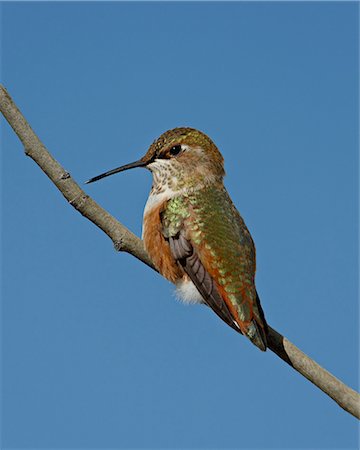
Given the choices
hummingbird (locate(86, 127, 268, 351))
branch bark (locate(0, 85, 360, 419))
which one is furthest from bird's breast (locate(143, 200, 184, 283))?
branch bark (locate(0, 85, 360, 419))

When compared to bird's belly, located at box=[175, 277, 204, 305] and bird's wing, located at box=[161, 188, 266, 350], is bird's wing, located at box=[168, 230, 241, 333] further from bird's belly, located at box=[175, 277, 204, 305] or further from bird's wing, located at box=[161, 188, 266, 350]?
bird's belly, located at box=[175, 277, 204, 305]

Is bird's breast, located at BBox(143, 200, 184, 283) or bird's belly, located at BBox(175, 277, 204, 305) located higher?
bird's breast, located at BBox(143, 200, 184, 283)

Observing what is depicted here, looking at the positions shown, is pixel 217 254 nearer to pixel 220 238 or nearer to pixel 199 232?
pixel 220 238

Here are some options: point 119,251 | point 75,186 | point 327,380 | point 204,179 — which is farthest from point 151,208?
point 327,380

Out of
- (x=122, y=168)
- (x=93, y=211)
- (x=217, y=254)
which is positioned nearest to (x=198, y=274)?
(x=217, y=254)

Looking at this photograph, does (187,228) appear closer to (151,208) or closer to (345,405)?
(151,208)

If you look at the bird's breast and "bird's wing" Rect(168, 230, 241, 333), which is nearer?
"bird's wing" Rect(168, 230, 241, 333)
